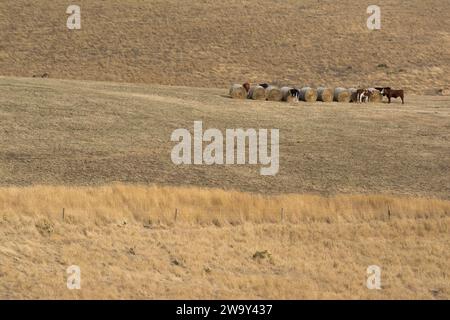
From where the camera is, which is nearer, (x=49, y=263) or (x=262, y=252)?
(x=49, y=263)

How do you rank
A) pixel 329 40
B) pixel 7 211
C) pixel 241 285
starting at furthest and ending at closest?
1. pixel 329 40
2. pixel 7 211
3. pixel 241 285

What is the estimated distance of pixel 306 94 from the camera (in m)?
49.8

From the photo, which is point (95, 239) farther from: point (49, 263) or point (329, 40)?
point (329, 40)

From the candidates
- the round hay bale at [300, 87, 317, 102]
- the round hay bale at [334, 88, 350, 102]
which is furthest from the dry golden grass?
the round hay bale at [334, 88, 350, 102]

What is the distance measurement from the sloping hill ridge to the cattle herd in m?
15.1

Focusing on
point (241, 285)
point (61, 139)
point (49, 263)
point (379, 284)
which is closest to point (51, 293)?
point (49, 263)

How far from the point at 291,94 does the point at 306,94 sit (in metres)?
0.96

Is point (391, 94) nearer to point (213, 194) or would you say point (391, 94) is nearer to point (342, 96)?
point (342, 96)

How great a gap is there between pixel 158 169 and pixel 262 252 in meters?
11.1

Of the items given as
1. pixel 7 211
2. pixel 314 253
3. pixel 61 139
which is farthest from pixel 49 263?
pixel 61 139
